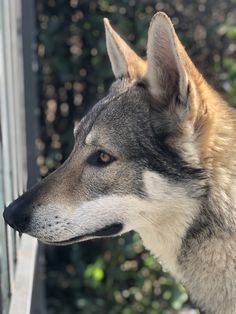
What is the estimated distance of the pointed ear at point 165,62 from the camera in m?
2.97

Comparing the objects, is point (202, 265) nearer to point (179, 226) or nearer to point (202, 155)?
point (179, 226)

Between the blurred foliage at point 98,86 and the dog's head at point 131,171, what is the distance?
2.03m

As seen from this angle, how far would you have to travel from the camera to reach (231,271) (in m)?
3.15

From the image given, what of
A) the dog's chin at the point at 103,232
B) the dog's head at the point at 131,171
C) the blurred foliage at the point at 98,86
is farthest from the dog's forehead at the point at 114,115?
the blurred foliage at the point at 98,86

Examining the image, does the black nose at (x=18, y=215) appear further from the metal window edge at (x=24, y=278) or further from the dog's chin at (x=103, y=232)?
the metal window edge at (x=24, y=278)

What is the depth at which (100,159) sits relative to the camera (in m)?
3.28

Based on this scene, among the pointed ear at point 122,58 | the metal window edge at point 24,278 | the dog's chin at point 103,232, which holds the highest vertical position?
the pointed ear at point 122,58

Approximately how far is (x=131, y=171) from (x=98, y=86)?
7.66 feet

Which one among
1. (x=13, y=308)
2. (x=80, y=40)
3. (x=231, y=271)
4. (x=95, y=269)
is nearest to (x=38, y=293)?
(x=95, y=269)

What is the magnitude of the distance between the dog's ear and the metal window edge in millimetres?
1245

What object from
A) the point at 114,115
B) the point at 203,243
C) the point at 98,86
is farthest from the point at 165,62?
the point at 98,86

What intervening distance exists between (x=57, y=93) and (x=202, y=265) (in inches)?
107

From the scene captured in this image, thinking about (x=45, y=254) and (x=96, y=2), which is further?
(x=45, y=254)

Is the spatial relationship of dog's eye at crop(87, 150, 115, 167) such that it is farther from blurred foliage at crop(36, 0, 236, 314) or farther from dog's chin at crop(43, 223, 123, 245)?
blurred foliage at crop(36, 0, 236, 314)
